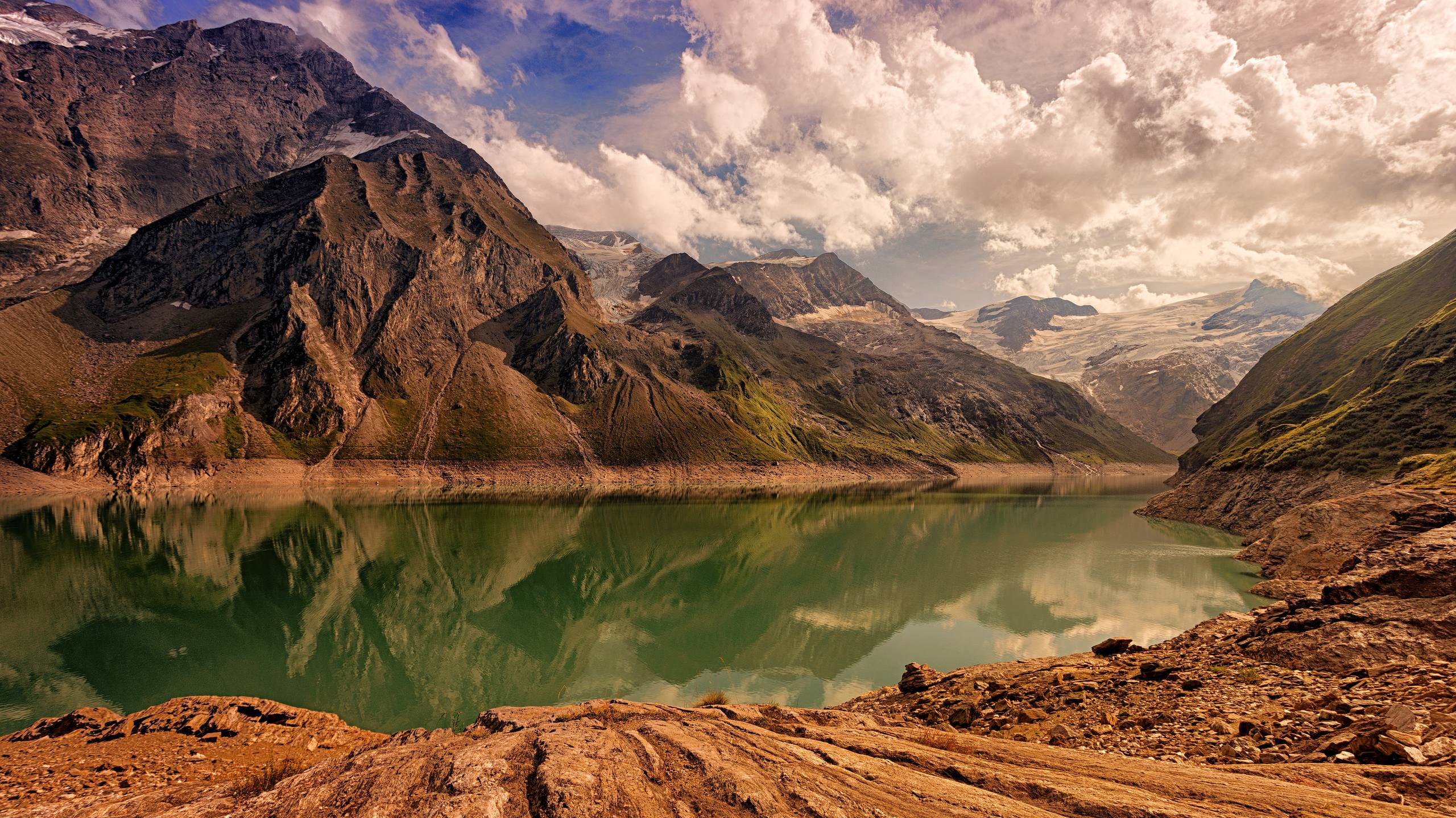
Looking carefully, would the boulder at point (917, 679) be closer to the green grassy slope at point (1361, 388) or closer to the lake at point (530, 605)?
the lake at point (530, 605)

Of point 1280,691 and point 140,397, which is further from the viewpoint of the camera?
point 140,397

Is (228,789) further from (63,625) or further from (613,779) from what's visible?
(63,625)

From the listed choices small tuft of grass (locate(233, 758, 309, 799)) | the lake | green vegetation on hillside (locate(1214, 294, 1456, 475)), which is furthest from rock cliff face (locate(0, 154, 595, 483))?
green vegetation on hillside (locate(1214, 294, 1456, 475))

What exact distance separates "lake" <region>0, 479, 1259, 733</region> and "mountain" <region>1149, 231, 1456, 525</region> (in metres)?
12.8

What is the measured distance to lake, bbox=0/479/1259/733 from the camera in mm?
30094

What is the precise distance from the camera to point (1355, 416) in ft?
247

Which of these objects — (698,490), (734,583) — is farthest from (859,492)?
(734,583)

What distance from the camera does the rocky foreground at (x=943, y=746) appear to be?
983cm

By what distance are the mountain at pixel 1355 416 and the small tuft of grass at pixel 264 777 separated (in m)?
74.6

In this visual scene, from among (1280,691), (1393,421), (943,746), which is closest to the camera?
(943,746)

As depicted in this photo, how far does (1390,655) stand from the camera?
60.8 ft

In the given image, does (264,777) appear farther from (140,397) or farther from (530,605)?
(140,397)

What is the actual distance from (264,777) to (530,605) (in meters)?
36.1

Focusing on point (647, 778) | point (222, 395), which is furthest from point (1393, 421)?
point (222, 395)
